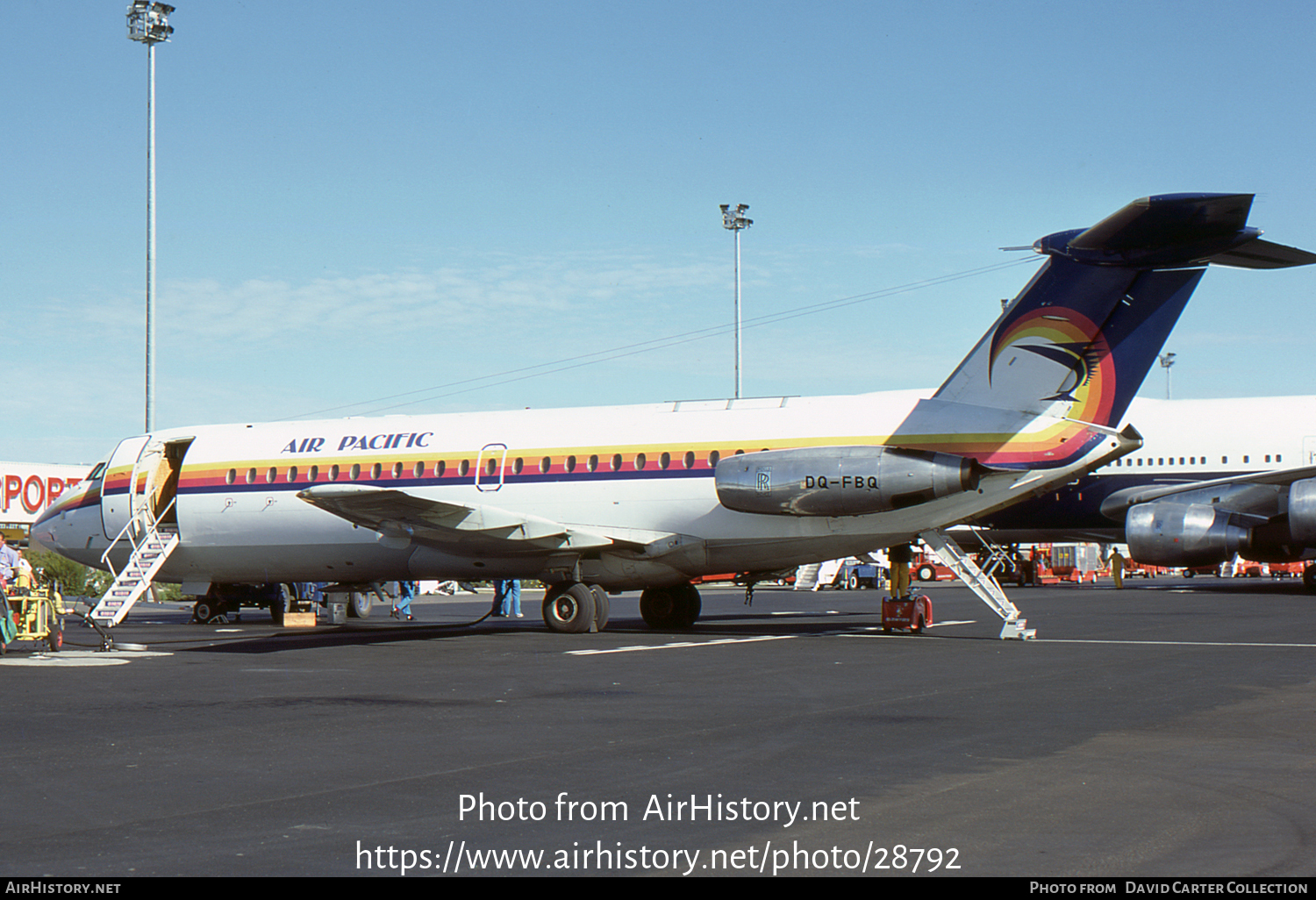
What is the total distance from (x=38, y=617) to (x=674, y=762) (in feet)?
49.0

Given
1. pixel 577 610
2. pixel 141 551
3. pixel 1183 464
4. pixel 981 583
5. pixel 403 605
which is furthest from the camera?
pixel 1183 464

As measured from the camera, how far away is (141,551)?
80.7 feet

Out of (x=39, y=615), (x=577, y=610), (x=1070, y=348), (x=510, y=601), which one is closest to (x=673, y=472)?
(x=577, y=610)

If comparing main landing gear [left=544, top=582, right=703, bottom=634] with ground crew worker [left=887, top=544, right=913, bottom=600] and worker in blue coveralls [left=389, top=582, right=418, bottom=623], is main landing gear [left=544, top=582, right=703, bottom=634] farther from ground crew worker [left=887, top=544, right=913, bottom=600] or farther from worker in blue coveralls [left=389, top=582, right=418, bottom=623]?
worker in blue coveralls [left=389, top=582, right=418, bottom=623]

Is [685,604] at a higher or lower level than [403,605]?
higher

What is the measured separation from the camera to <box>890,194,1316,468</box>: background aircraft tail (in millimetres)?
17938

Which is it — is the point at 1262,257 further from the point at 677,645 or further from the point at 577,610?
the point at 577,610

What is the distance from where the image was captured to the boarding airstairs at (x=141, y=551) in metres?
23.1

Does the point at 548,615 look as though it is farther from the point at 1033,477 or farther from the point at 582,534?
the point at 1033,477

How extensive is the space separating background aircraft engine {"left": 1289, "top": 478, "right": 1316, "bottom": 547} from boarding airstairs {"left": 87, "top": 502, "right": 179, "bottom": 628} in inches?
952

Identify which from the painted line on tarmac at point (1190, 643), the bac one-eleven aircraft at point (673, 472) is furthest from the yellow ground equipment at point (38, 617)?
the painted line on tarmac at point (1190, 643)

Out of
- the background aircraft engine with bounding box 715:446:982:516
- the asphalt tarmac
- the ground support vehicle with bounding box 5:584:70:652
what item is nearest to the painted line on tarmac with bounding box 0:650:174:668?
the asphalt tarmac
